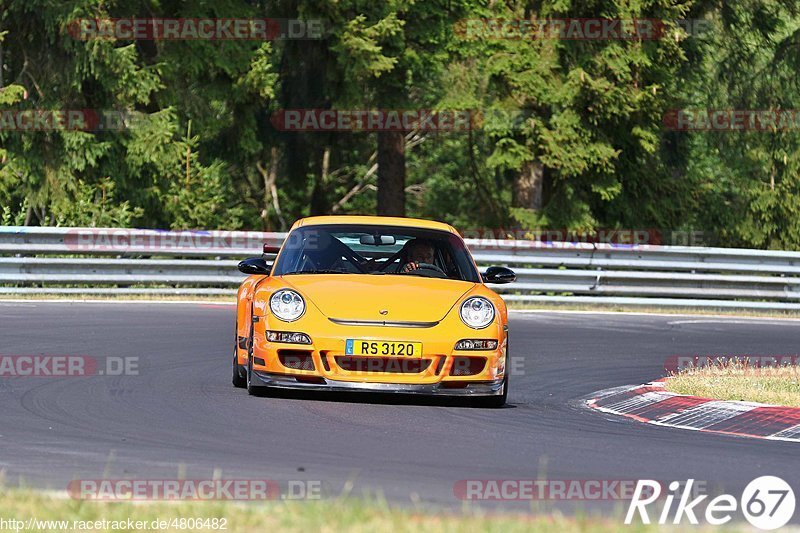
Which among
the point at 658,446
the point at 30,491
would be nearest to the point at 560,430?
the point at 658,446

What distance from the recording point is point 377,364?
32.9 feet

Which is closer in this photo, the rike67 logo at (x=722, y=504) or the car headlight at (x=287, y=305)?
the rike67 logo at (x=722, y=504)

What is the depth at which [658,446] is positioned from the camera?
28.9 feet

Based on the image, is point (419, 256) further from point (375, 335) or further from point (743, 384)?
point (743, 384)

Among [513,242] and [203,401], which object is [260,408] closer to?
[203,401]

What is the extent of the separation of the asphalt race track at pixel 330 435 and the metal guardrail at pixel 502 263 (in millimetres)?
6575

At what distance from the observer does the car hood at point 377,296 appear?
33.3 feet
